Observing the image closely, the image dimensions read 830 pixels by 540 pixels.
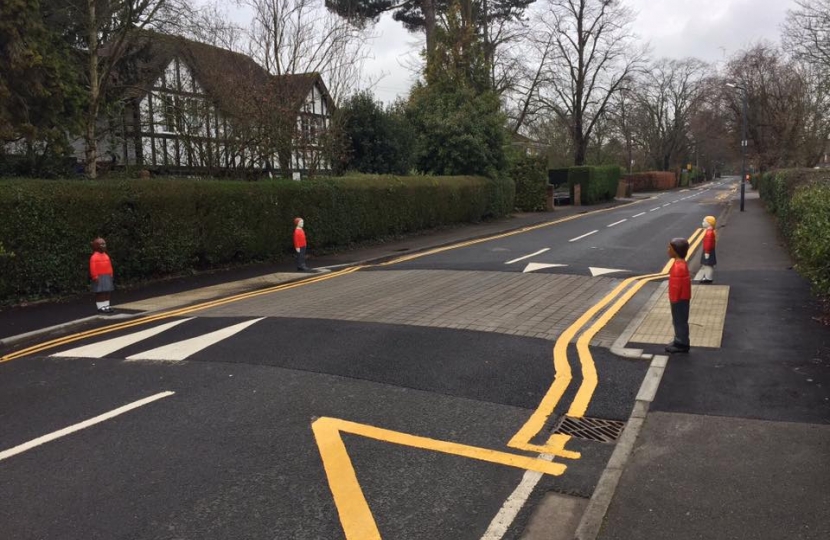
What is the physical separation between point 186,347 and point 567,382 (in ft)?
15.2

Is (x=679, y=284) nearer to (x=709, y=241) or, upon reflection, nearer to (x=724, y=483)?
(x=724, y=483)

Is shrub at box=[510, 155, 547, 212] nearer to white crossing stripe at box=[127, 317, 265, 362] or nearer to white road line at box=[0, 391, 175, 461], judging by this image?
white crossing stripe at box=[127, 317, 265, 362]

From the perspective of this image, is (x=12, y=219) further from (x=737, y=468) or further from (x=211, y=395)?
(x=737, y=468)

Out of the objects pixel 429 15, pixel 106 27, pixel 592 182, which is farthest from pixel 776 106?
pixel 106 27

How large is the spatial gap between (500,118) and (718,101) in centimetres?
3358

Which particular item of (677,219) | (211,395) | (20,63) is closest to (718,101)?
(677,219)

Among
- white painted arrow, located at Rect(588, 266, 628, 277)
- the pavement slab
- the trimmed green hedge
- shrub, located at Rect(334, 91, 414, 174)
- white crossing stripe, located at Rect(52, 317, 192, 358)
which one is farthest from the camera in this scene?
the trimmed green hedge

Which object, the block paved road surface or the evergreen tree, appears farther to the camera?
the evergreen tree

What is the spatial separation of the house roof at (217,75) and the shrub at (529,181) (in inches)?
669

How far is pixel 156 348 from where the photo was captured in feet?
25.0

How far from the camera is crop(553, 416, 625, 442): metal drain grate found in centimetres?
480

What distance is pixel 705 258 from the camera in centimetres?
1141

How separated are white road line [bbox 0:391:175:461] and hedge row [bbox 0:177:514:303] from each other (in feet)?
20.8

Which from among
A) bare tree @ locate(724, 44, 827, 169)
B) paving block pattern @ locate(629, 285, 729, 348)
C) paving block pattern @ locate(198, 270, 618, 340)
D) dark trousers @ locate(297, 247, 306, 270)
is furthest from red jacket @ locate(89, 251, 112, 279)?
bare tree @ locate(724, 44, 827, 169)
